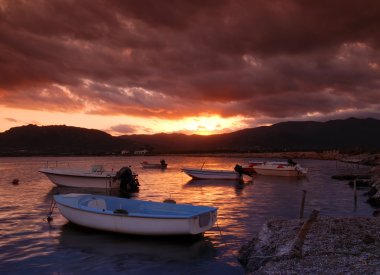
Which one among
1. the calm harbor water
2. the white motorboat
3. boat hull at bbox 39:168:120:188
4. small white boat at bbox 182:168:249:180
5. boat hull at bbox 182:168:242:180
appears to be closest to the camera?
the calm harbor water

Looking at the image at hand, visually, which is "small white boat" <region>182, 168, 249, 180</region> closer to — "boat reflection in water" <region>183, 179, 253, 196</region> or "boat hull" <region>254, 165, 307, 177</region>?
"boat reflection in water" <region>183, 179, 253, 196</region>

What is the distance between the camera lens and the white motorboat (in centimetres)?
3595

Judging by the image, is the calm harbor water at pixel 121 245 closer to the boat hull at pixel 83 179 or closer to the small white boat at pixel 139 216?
the small white boat at pixel 139 216

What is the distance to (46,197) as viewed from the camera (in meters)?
33.2

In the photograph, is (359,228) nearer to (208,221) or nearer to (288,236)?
(288,236)

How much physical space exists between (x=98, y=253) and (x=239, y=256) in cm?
548

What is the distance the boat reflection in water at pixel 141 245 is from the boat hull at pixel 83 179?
18775 millimetres

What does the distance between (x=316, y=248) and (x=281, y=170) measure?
44.2 metres

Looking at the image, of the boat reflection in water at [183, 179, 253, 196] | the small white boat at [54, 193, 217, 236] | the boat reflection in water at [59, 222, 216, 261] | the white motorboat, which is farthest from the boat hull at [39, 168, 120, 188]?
the boat reflection in water at [59, 222, 216, 261]

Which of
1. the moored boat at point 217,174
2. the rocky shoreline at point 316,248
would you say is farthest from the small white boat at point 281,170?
the rocky shoreline at point 316,248

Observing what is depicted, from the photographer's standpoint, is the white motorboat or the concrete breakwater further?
the white motorboat

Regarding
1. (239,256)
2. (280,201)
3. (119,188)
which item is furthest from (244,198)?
(239,256)

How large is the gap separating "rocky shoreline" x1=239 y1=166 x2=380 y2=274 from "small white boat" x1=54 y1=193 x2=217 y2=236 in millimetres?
2223

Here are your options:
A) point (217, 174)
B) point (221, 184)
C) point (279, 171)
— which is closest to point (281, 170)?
point (279, 171)
